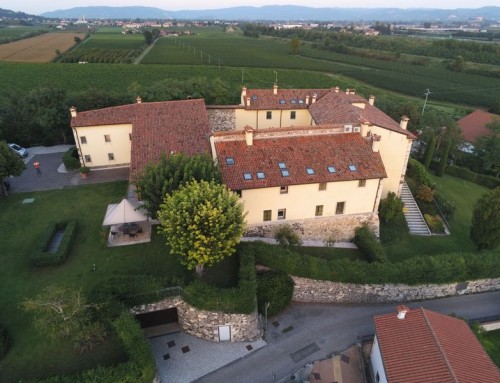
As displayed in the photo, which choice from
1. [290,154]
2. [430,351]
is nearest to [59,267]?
[290,154]

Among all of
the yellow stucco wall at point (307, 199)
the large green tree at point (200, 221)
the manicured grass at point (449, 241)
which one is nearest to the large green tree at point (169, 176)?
the large green tree at point (200, 221)

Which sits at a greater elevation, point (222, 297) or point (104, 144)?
point (104, 144)

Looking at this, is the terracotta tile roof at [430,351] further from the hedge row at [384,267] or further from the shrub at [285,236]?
the shrub at [285,236]

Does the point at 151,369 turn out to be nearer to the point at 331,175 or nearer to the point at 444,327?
the point at 444,327

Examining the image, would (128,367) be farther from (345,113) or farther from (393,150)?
(345,113)


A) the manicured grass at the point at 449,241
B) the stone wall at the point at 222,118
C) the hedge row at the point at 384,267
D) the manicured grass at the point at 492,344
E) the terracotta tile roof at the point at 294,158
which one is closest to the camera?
the manicured grass at the point at 492,344

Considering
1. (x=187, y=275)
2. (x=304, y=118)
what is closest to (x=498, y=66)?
(x=304, y=118)

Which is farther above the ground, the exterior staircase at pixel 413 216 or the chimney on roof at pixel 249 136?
the chimney on roof at pixel 249 136

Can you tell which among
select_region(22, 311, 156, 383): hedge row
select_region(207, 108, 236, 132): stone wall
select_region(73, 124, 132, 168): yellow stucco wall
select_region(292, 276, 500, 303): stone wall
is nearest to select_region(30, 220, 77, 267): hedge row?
select_region(22, 311, 156, 383): hedge row
